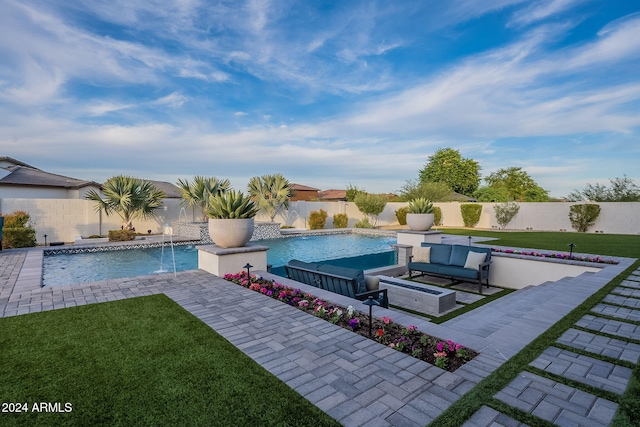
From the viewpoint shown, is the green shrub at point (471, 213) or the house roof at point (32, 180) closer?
the house roof at point (32, 180)

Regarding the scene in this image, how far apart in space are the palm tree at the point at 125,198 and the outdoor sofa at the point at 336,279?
11.9 metres

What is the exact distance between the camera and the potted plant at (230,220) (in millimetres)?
6656

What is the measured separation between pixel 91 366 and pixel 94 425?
98cm

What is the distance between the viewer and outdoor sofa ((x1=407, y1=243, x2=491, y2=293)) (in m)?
7.52

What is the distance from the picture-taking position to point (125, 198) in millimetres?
14555

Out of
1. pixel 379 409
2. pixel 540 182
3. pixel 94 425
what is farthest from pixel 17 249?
pixel 540 182

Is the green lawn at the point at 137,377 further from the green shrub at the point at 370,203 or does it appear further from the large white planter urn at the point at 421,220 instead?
the green shrub at the point at 370,203

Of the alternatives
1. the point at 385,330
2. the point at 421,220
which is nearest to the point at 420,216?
the point at 421,220

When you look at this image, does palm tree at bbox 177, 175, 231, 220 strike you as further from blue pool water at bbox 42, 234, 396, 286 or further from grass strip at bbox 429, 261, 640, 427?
grass strip at bbox 429, 261, 640, 427

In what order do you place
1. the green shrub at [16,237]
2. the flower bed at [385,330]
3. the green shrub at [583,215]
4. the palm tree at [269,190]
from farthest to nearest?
the palm tree at [269,190] → the green shrub at [583,215] → the green shrub at [16,237] → the flower bed at [385,330]

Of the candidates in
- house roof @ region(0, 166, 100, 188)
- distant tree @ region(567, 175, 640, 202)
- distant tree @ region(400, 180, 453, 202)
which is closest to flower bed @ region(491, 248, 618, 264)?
distant tree @ region(400, 180, 453, 202)

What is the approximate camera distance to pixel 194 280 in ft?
20.5

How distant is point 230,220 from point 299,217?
50.1ft

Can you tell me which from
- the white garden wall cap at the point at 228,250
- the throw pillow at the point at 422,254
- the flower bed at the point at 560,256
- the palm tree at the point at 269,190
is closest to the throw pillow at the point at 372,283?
the white garden wall cap at the point at 228,250
